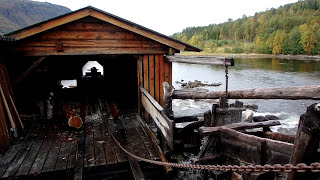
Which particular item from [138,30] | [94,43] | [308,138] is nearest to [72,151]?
[94,43]

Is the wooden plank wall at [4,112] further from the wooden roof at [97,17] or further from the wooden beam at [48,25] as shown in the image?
the wooden roof at [97,17]

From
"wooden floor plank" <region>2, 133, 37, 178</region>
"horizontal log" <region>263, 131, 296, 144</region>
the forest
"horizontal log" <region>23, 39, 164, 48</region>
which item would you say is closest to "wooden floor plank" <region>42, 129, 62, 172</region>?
"wooden floor plank" <region>2, 133, 37, 178</region>

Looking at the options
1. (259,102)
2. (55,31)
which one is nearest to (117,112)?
(55,31)

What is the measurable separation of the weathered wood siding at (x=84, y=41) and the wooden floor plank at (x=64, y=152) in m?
2.56

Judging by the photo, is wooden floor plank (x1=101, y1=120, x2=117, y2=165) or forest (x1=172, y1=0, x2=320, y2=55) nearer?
wooden floor plank (x1=101, y1=120, x2=117, y2=165)

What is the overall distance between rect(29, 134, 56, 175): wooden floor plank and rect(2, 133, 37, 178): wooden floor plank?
322 millimetres

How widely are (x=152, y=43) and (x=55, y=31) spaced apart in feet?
10.1

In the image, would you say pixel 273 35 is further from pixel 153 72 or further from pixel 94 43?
pixel 94 43

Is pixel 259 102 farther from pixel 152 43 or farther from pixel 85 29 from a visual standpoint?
pixel 85 29

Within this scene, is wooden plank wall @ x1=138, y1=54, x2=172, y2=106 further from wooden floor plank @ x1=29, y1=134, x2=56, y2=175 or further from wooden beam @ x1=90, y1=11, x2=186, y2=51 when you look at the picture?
wooden floor plank @ x1=29, y1=134, x2=56, y2=175

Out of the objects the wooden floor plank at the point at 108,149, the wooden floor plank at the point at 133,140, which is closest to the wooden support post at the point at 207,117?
the wooden floor plank at the point at 133,140

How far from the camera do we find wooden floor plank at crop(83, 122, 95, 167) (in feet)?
18.3

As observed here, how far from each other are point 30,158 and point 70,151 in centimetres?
90

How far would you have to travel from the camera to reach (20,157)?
5.84m
